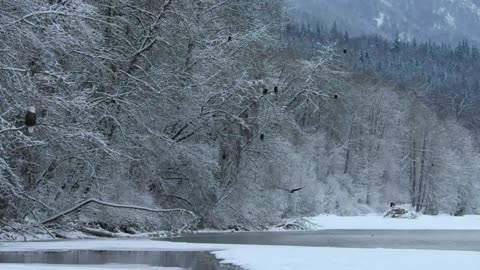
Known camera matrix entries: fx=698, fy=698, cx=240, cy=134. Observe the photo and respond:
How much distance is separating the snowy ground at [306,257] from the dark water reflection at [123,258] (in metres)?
0.60

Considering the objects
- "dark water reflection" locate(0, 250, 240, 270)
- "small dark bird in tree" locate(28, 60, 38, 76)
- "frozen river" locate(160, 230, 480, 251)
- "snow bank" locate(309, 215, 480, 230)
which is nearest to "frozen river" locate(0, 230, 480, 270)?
"dark water reflection" locate(0, 250, 240, 270)

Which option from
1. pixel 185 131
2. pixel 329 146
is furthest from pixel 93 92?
pixel 329 146

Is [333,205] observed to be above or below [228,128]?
below

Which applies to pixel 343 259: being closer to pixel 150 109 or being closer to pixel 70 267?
pixel 70 267

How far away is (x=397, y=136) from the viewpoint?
263ft

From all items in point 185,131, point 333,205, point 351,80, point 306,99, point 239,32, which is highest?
point 351,80

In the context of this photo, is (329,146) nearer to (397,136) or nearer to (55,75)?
(397,136)

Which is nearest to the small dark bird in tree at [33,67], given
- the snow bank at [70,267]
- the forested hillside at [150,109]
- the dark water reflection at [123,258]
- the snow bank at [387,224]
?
the forested hillside at [150,109]

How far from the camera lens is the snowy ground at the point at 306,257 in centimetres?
1370

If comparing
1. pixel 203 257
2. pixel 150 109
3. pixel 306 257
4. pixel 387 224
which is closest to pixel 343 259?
pixel 306 257

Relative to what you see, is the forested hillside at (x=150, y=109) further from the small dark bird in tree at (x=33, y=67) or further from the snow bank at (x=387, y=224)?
the snow bank at (x=387, y=224)

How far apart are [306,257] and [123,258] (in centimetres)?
400

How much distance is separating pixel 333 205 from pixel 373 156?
53.4 ft

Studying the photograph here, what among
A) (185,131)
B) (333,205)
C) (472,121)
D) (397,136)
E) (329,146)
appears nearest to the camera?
(185,131)
